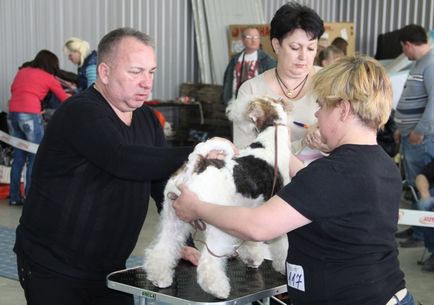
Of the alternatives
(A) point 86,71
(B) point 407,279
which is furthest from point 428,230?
(A) point 86,71

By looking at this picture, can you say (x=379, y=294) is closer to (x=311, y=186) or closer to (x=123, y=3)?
(x=311, y=186)

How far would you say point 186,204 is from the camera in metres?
2.05

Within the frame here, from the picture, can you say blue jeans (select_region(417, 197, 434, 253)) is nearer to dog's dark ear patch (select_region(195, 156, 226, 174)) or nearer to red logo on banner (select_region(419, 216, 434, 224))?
red logo on banner (select_region(419, 216, 434, 224))

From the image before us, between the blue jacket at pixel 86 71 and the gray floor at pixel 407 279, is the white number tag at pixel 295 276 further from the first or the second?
the blue jacket at pixel 86 71

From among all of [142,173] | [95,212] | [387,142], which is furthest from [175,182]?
[387,142]

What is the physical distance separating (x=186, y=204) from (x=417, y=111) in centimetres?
413

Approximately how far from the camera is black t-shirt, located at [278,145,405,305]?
1757 mm

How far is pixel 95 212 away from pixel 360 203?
94cm

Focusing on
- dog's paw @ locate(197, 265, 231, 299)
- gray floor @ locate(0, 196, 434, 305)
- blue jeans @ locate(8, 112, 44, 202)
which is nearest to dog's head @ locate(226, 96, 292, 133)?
dog's paw @ locate(197, 265, 231, 299)

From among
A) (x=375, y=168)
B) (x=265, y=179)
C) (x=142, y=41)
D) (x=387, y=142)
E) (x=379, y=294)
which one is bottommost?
(x=387, y=142)

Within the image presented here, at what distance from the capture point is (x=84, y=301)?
2379 millimetres

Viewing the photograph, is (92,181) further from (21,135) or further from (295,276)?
(21,135)

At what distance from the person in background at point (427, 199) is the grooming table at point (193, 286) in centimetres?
310

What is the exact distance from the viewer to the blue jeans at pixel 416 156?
5.72 meters
